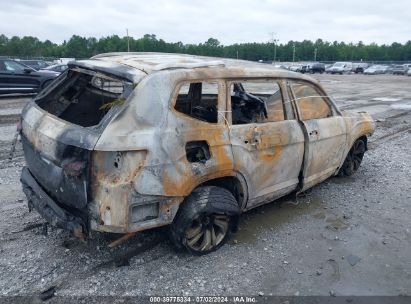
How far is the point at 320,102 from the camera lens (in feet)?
16.1

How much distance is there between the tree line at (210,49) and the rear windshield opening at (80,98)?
82.4m

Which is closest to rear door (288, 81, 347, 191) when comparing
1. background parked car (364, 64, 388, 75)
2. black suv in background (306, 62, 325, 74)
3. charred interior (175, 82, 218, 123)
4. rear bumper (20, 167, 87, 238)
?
charred interior (175, 82, 218, 123)

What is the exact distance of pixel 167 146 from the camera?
313cm

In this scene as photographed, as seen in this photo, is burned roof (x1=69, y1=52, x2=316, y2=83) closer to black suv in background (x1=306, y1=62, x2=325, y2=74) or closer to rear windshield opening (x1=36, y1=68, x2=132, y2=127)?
rear windshield opening (x1=36, y1=68, x2=132, y2=127)

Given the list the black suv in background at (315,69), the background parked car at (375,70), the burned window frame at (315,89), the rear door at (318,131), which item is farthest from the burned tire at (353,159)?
the background parked car at (375,70)

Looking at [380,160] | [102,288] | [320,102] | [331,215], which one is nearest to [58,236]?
[102,288]

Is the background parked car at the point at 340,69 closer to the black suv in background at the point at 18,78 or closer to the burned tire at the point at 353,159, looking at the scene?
the black suv in background at the point at 18,78

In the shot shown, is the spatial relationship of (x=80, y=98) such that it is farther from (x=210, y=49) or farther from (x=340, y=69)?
(x=210, y=49)

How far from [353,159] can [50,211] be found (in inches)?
180

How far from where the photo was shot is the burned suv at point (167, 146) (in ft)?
9.87

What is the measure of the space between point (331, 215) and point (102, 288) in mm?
2858

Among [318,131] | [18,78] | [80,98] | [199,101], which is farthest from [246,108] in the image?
[18,78]

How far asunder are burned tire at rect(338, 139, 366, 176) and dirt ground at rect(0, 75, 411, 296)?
0.81 m

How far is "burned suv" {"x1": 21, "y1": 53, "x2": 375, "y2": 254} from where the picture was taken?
3010 millimetres
